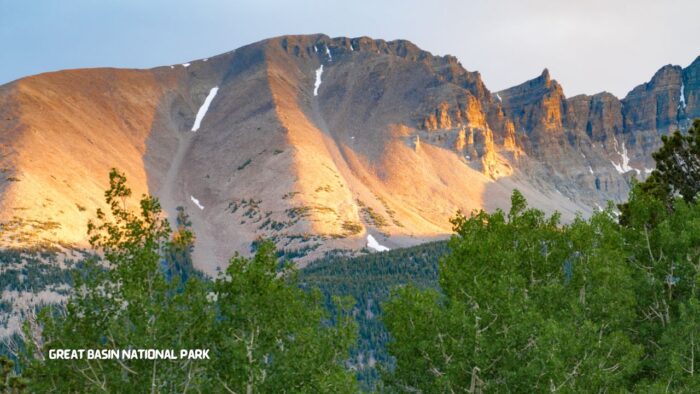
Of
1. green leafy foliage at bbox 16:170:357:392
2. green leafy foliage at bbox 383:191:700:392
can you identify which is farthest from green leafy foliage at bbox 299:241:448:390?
green leafy foliage at bbox 16:170:357:392

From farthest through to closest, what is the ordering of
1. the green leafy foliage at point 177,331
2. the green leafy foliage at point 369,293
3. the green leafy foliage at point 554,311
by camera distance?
the green leafy foliage at point 369,293 < the green leafy foliage at point 554,311 < the green leafy foliage at point 177,331

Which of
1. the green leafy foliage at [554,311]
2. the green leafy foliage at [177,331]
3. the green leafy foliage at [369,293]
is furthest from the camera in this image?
the green leafy foliage at [369,293]

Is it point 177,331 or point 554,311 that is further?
point 554,311

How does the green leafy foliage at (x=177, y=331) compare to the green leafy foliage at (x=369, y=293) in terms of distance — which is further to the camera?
the green leafy foliage at (x=369, y=293)

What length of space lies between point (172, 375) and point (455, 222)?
15.3 m

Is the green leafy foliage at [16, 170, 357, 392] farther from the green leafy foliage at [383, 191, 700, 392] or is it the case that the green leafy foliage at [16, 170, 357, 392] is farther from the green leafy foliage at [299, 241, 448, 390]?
the green leafy foliage at [299, 241, 448, 390]

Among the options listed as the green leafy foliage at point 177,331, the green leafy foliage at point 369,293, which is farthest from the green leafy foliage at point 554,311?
the green leafy foliage at point 369,293

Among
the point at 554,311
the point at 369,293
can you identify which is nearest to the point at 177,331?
the point at 554,311

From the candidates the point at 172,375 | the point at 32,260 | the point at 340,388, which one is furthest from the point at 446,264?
the point at 32,260

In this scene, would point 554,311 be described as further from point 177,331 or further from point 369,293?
point 369,293

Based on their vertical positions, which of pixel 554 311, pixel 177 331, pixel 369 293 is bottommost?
pixel 369 293

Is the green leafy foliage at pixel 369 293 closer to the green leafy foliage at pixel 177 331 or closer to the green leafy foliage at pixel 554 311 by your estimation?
the green leafy foliage at pixel 554 311

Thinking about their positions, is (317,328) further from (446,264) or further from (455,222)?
(455,222)

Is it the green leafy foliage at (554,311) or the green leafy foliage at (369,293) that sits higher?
the green leafy foliage at (554,311)
